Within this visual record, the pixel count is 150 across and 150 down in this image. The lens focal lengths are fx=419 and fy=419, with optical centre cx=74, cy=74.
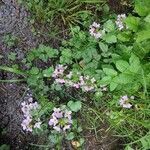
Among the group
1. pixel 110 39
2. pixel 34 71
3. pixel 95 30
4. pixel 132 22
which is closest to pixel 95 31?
pixel 95 30

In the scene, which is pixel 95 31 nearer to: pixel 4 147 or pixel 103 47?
pixel 103 47

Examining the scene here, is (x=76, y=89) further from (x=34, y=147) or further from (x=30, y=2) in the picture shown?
(x=30, y=2)

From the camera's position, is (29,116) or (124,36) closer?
(29,116)

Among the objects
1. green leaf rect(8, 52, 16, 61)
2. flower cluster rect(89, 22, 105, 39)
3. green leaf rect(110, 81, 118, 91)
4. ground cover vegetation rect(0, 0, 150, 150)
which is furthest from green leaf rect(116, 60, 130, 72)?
green leaf rect(8, 52, 16, 61)

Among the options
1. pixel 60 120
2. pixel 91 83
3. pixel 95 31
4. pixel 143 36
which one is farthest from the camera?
pixel 95 31

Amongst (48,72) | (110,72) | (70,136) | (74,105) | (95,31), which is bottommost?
(70,136)

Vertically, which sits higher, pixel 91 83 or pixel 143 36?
pixel 143 36

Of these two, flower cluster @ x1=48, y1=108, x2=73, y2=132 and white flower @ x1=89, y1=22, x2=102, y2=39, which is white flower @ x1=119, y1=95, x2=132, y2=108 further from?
white flower @ x1=89, y1=22, x2=102, y2=39
